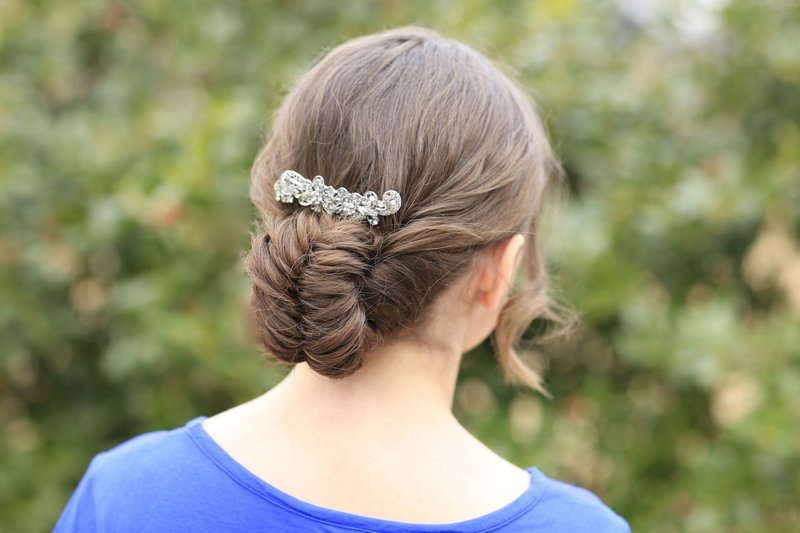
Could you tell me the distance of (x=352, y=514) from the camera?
1092 millimetres

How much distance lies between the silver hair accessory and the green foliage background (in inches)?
39.2

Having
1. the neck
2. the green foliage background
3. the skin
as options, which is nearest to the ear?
the skin

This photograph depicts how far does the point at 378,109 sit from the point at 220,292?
1209 mm

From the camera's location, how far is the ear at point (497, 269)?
4.03 ft

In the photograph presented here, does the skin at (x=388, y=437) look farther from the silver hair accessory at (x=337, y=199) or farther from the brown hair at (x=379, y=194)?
the silver hair accessory at (x=337, y=199)

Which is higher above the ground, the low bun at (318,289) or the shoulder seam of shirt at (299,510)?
the low bun at (318,289)

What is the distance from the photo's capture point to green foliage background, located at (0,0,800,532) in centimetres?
211

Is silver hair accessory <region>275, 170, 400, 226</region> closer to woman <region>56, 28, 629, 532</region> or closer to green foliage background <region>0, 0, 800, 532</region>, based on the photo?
woman <region>56, 28, 629, 532</region>

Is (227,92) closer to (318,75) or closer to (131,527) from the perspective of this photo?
(318,75)

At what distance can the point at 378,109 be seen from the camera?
114cm

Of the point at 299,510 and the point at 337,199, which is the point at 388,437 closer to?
the point at 299,510

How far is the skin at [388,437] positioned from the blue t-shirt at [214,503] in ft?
0.05

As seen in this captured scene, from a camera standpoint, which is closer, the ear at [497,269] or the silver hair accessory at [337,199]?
the silver hair accessory at [337,199]

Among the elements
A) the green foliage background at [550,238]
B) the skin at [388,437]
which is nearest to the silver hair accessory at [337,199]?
the skin at [388,437]
